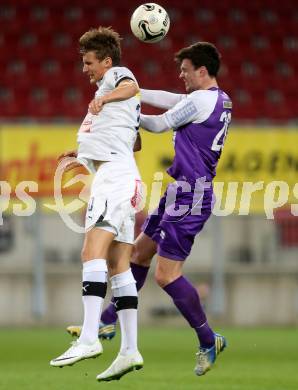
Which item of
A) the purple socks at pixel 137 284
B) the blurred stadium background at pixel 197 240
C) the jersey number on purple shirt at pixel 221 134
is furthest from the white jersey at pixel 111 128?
the blurred stadium background at pixel 197 240

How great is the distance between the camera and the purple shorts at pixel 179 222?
6363mm

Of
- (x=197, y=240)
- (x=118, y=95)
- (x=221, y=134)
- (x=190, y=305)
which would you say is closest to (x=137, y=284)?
(x=190, y=305)

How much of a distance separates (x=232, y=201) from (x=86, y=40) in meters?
6.46

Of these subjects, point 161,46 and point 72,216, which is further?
point 161,46

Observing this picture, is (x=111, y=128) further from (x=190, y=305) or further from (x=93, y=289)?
(x=190, y=305)

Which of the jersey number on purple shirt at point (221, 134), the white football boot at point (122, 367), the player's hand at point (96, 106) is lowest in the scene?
the white football boot at point (122, 367)

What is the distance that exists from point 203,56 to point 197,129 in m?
0.45

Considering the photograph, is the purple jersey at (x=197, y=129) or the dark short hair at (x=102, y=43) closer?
the dark short hair at (x=102, y=43)

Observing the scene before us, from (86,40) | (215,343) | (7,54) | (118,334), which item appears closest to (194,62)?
(86,40)

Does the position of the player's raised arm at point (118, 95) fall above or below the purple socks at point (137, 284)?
above

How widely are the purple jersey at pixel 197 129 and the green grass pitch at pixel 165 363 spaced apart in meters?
1.27

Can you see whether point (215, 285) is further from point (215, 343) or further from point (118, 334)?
point (215, 343)

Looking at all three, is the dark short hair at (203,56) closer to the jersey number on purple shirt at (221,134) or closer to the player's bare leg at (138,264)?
the jersey number on purple shirt at (221,134)

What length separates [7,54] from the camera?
47.3 feet
